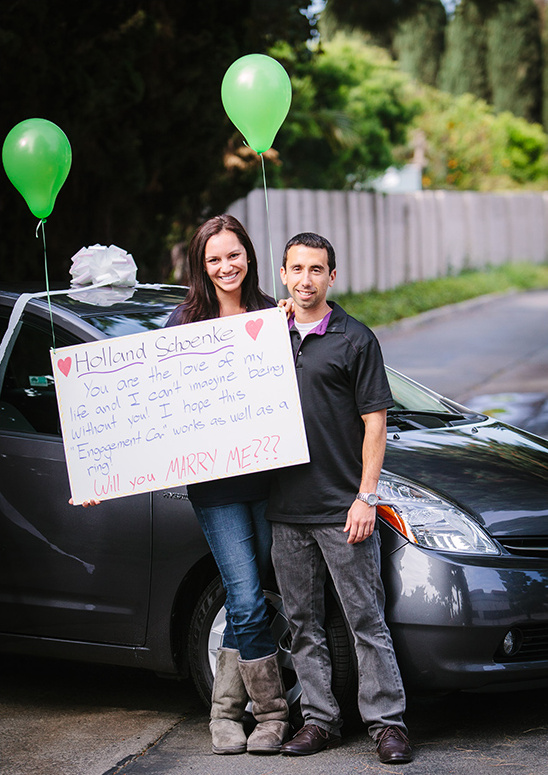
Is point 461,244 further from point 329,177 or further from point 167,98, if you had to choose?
point 167,98

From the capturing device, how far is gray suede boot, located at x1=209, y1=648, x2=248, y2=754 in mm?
4016

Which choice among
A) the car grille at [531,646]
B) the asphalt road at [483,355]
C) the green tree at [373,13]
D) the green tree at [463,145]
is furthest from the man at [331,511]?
the green tree at [463,145]

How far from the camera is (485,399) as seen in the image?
473 inches

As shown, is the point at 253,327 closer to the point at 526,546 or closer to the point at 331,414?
the point at 331,414

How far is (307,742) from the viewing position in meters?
3.87

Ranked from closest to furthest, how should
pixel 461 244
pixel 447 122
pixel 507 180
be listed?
pixel 461 244
pixel 447 122
pixel 507 180

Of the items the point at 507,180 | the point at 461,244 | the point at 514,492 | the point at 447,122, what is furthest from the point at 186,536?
the point at 507,180

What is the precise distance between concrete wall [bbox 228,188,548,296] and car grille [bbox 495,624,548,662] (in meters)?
10.7

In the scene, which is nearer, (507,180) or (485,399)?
(485,399)

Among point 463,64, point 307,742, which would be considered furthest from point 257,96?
point 463,64

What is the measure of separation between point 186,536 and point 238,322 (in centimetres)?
80

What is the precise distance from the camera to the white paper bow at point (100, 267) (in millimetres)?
4633

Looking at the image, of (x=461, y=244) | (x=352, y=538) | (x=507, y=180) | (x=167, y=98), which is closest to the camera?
(x=352, y=538)

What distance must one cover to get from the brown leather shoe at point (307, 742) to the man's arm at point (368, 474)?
27.5 inches
